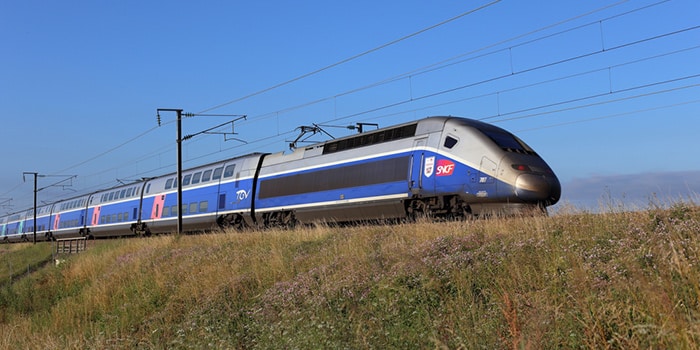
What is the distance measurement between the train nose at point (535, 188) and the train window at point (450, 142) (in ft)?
7.32

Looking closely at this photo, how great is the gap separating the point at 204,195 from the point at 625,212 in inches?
897

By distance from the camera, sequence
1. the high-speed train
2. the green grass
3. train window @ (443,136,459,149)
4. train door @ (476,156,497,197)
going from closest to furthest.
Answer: train door @ (476,156,497,197) → the high-speed train → train window @ (443,136,459,149) → the green grass

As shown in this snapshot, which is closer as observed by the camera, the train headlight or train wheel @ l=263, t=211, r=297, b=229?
the train headlight

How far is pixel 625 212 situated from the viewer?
34.0 ft

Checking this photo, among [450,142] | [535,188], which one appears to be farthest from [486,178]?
[450,142]

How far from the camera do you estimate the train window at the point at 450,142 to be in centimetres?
1641

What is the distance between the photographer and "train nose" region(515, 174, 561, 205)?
14.8m

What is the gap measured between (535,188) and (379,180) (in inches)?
208

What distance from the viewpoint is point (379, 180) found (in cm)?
1862

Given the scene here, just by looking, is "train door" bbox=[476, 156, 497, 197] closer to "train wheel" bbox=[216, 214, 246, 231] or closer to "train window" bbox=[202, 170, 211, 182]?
"train wheel" bbox=[216, 214, 246, 231]

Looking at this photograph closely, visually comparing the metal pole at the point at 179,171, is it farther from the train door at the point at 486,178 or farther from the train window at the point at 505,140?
the train door at the point at 486,178

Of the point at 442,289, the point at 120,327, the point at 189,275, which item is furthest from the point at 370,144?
the point at 442,289

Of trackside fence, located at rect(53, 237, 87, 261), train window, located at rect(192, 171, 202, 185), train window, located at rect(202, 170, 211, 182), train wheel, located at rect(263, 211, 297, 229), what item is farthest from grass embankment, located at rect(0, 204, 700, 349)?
trackside fence, located at rect(53, 237, 87, 261)

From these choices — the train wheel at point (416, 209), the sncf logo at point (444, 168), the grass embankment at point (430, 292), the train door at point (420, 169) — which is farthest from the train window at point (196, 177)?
the sncf logo at point (444, 168)
